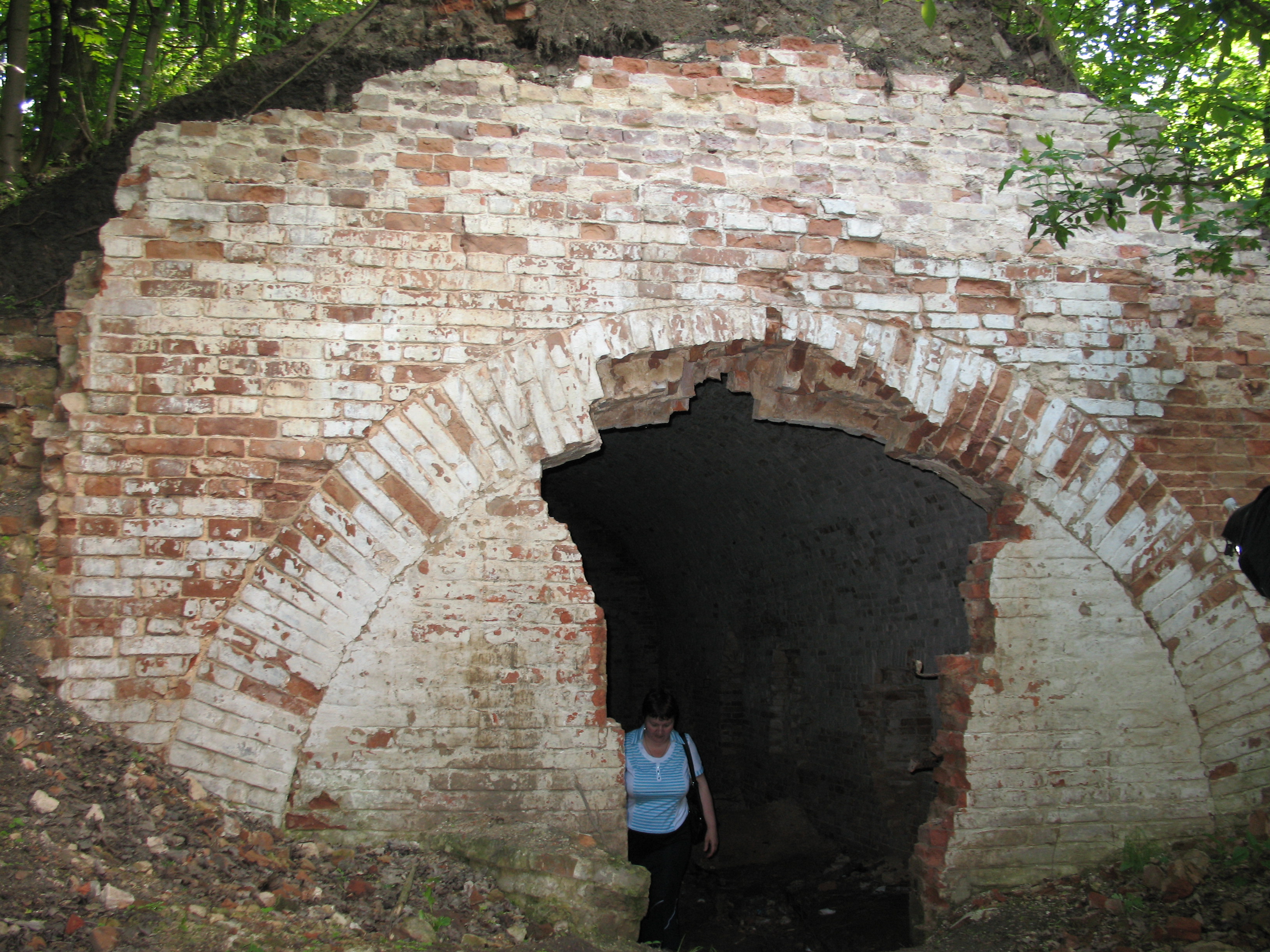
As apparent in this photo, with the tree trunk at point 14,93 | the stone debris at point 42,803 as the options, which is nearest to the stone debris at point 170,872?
the stone debris at point 42,803

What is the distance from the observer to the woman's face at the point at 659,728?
15.3 ft

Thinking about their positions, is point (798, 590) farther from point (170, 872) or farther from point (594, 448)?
point (170, 872)

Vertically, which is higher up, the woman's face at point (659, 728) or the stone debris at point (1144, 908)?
the woman's face at point (659, 728)

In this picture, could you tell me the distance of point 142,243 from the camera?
12.3 feet

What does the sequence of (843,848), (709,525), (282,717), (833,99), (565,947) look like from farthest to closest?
(709,525)
(843,848)
(833,99)
(282,717)
(565,947)

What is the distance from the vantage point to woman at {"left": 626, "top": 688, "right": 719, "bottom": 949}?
178 inches

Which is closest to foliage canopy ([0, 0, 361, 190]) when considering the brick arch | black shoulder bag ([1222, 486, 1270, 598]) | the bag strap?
the brick arch

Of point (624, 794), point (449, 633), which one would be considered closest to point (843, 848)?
point (624, 794)

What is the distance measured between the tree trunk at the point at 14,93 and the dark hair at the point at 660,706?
4.70 metres

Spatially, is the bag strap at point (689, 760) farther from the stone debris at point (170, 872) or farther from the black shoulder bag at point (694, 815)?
the stone debris at point (170, 872)

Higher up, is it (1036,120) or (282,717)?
(1036,120)

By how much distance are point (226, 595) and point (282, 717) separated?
536mm

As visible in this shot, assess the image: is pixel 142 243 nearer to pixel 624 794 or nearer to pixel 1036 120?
pixel 624 794

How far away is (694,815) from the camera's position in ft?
17.3
